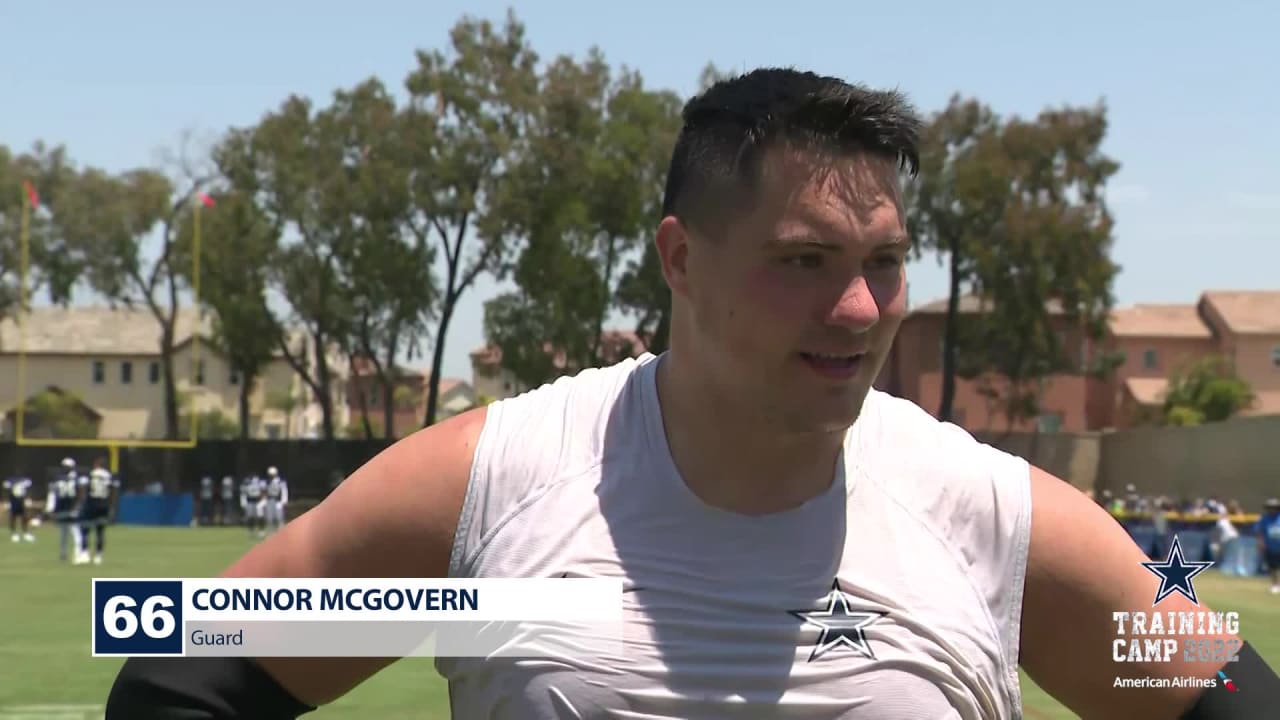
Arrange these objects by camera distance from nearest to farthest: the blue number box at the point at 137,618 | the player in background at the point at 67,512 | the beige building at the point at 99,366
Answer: the blue number box at the point at 137,618
the player in background at the point at 67,512
the beige building at the point at 99,366

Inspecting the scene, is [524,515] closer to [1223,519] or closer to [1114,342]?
[1223,519]

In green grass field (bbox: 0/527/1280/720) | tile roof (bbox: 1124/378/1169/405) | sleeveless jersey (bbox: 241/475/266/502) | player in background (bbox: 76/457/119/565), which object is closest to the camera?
green grass field (bbox: 0/527/1280/720)

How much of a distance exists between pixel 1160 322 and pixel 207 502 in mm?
53973

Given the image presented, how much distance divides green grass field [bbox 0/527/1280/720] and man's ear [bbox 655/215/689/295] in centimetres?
68

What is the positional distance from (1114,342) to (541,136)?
35.5 meters

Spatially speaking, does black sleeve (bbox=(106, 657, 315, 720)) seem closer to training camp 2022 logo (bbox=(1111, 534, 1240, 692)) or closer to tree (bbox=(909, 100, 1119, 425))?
training camp 2022 logo (bbox=(1111, 534, 1240, 692))

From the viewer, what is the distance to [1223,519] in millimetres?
29359

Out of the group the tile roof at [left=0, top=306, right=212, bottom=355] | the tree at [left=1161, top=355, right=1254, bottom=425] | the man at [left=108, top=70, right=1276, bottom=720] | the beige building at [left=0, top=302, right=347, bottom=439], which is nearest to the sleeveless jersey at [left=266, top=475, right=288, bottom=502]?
the man at [left=108, top=70, right=1276, bottom=720]

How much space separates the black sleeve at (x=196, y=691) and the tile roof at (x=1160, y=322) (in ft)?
281

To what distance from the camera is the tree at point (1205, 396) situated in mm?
73250

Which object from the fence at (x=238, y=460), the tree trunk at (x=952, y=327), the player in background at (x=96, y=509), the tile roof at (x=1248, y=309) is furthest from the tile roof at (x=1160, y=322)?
the player in background at (x=96, y=509)

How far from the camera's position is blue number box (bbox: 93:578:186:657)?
2.30m

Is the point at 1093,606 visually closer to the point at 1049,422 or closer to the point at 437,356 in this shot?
the point at 437,356

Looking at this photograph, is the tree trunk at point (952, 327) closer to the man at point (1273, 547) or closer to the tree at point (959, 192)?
the tree at point (959, 192)
